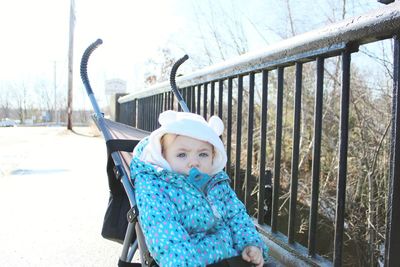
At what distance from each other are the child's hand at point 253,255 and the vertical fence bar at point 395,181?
0.49 metres

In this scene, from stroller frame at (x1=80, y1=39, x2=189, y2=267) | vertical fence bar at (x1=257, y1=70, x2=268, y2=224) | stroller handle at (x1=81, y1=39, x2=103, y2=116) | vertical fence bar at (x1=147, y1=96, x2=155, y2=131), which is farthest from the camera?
vertical fence bar at (x1=147, y1=96, x2=155, y2=131)

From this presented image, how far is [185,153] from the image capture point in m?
1.85

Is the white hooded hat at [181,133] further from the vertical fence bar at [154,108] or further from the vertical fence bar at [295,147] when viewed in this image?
the vertical fence bar at [154,108]

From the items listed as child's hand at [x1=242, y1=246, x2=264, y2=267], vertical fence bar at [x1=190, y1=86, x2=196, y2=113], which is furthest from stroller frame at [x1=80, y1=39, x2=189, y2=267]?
vertical fence bar at [x1=190, y1=86, x2=196, y2=113]

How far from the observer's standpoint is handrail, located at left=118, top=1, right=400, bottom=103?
1388 millimetres

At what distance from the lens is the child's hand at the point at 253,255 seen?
5.51ft

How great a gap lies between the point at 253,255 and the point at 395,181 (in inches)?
25.1

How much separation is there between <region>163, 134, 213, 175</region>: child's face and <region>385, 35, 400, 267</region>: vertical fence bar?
79cm

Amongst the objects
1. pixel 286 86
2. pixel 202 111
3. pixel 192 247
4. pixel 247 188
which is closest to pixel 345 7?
pixel 286 86

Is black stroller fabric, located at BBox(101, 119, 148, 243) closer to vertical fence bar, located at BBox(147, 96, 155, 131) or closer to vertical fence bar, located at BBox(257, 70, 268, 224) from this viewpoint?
vertical fence bar, located at BBox(257, 70, 268, 224)

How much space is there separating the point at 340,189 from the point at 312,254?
0.38 meters

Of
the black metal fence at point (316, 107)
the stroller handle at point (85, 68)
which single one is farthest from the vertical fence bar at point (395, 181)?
the stroller handle at point (85, 68)

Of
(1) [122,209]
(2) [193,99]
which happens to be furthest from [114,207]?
(2) [193,99]

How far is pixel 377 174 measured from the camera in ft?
12.6
